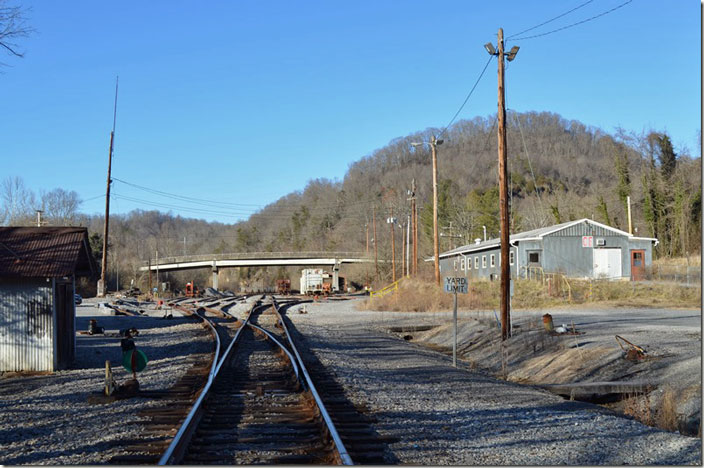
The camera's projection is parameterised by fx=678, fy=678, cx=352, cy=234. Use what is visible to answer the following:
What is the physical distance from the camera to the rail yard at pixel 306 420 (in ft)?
25.0

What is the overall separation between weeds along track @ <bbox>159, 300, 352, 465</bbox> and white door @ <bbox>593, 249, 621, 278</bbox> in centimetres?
4053

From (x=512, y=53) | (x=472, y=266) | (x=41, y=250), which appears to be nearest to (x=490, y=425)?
(x=41, y=250)

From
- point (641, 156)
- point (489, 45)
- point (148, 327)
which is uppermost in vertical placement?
point (641, 156)

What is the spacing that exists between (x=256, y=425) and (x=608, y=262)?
45.8m

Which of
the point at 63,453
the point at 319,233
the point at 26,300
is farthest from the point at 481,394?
the point at 319,233

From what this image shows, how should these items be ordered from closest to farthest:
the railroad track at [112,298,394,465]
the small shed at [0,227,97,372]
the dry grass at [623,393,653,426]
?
the railroad track at [112,298,394,465]
the dry grass at [623,393,653,426]
the small shed at [0,227,97,372]

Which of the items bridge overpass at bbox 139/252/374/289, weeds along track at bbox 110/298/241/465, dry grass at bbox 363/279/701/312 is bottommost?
weeds along track at bbox 110/298/241/465

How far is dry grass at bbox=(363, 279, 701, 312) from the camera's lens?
3841cm

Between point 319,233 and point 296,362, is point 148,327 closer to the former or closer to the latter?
point 296,362

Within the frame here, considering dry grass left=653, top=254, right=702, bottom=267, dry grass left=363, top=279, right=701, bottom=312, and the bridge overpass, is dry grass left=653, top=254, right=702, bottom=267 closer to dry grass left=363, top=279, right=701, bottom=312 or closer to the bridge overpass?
dry grass left=363, top=279, right=701, bottom=312

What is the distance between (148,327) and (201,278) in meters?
112

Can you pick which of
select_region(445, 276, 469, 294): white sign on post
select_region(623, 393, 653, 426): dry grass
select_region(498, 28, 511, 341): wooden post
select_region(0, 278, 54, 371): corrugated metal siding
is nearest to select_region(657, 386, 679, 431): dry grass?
select_region(623, 393, 653, 426): dry grass

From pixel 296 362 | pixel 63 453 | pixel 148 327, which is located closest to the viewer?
pixel 63 453

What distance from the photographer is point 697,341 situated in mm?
17141
